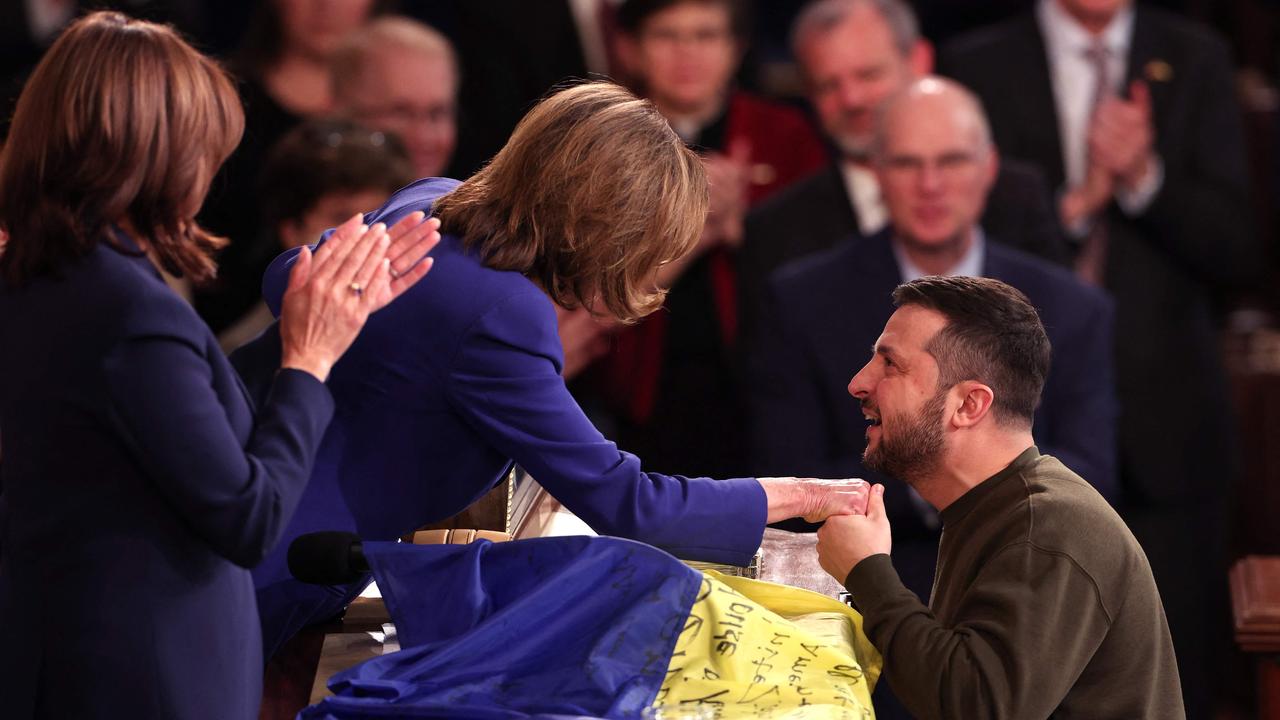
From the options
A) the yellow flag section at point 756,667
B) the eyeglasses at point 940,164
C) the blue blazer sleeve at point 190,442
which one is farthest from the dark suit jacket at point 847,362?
the blue blazer sleeve at point 190,442

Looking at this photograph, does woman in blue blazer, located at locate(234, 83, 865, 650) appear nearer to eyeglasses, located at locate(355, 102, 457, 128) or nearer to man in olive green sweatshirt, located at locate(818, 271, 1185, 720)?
man in olive green sweatshirt, located at locate(818, 271, 1185, 720)

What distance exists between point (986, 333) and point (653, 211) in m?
0.43

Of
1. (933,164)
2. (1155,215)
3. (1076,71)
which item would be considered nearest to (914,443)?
(933,164)

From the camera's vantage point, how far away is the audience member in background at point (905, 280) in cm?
339

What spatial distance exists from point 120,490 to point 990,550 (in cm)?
94

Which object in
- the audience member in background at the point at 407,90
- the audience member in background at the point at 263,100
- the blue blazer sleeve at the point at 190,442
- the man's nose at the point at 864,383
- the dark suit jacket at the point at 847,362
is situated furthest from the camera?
the audience member in background at the point at 407,90

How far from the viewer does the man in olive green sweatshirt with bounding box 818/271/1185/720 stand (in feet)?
6.20

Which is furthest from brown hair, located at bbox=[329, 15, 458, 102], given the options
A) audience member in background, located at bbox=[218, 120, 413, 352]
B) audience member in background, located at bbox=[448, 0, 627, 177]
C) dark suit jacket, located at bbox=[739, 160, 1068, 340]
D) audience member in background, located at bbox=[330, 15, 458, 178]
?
dark suit jacket, located at bbox=[739, 160, 1068, 340]

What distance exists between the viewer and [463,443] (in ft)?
6.95

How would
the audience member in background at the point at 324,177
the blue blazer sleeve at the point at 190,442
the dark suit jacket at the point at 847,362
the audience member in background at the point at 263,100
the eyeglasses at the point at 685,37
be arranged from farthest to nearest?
the eyeglasses at the point at 685,37, the audience member in background at the point at 263,100, the audience member in background at the point at 324,177, the dark suit jacket at the point at 847,362, the blue blazer sleeve at the point at 190,442

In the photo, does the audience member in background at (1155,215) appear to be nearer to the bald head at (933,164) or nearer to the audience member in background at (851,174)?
the audience member in background at (851,174)

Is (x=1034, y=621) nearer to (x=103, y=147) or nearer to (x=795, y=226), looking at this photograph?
(x=103, y=147)

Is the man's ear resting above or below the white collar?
above

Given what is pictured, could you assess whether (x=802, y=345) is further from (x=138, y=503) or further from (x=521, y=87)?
(x=138, y=503)
